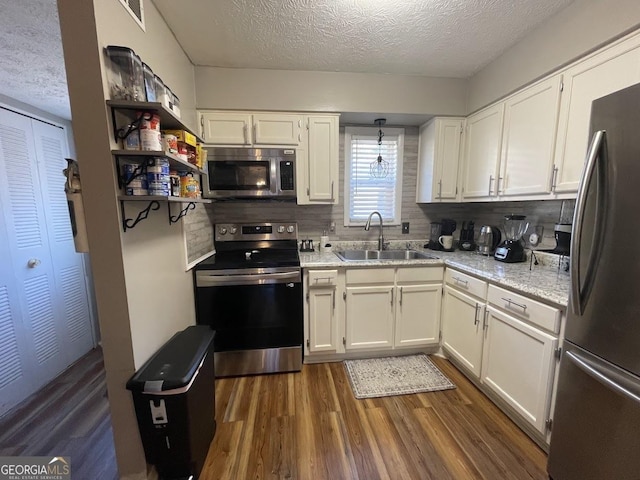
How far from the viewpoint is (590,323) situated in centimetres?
105

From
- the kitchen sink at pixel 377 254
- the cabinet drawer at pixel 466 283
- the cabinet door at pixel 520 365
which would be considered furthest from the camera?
the kitchen sink at pixel 377 254

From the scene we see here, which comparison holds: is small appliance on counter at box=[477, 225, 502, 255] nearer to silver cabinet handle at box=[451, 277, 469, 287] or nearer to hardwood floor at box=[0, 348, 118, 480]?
silver cabinet handle at box=[451, 277, 469, 287]

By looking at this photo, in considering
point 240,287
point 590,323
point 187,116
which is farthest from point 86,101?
point 590,323

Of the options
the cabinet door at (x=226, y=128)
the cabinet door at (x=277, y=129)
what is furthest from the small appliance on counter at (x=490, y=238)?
the cabinet door at (x=226, y=128)

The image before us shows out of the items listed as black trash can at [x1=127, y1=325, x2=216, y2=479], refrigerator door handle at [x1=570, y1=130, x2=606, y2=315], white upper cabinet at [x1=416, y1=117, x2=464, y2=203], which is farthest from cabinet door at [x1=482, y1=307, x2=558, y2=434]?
black trash can at [x1=127, y1=325, x2=216, y2=479]

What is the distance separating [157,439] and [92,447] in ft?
2.42

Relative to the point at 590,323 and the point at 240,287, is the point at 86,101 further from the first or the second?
the point at 590,323

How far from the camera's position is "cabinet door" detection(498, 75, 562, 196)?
1.61 metres

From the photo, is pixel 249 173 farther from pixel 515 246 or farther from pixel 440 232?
pixel 515 246

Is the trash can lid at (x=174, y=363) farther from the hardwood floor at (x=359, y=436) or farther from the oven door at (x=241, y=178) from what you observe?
the oven door at (x=241, y=178)

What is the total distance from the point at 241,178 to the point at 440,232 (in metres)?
2.01

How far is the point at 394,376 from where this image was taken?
2041mm

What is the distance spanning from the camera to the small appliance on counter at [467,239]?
99.3 inches

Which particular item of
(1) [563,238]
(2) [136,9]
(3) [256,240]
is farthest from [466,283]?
(2) [136,9]
